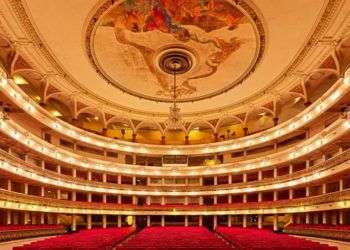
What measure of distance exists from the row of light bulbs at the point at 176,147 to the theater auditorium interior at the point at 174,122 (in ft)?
0.37

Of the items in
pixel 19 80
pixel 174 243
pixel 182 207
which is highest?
pixel 19 80

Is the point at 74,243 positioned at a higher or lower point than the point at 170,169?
lower

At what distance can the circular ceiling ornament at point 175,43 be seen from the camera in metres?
15.0

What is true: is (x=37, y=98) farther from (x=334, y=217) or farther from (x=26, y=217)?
(x=334, y=217)

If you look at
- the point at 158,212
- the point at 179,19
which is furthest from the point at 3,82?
the point at 158,212

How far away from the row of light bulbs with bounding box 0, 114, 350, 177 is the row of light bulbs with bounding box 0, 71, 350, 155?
1.41 m

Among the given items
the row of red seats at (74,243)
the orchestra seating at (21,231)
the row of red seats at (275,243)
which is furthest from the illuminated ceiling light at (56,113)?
the row of red seats at (275,243)

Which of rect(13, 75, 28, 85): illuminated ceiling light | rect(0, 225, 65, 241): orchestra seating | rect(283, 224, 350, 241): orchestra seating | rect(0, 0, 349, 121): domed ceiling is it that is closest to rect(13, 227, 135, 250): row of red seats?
rect(0, 225, 65, 241): orchestra seating

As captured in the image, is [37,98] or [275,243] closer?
[275,243]

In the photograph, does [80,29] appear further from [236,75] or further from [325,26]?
[325,26]

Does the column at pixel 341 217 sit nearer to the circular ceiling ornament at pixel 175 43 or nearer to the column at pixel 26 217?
the circular ceiling ornament at pixel 175 43

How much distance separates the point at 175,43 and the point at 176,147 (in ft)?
52.6

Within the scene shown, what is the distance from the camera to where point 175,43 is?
17953 millimetres

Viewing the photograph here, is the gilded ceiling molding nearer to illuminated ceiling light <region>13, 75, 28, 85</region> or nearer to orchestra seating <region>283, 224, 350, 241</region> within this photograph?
A: orchestra seating <region>283, 224, 350, 241</region>
